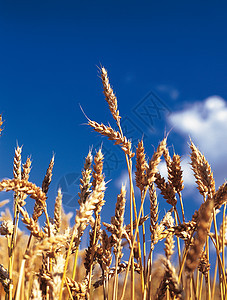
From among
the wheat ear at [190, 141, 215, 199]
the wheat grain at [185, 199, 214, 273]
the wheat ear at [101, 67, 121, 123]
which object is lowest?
the wheat grain at [185, 199, 214, 273]

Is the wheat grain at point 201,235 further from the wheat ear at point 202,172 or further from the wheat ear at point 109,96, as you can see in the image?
the wheat ear at point 109,96

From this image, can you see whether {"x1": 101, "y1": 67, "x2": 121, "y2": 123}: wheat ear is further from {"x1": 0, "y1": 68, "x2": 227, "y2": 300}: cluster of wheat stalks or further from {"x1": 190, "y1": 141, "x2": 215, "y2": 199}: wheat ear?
{"x1": 190, "y1": 141, "x2": 215, "y2": 199}: wheat ear

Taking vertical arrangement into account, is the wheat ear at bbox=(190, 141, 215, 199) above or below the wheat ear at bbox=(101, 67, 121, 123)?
below

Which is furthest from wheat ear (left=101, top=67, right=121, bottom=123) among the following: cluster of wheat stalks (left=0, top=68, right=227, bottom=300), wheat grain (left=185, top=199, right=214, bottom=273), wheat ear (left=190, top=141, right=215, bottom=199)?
wheat grain (left=185, top=199, right=214, bottom=273)

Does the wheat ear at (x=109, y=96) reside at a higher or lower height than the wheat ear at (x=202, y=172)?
higher

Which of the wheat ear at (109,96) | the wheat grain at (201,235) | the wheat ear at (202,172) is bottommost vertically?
the wheat grain at (201,235)

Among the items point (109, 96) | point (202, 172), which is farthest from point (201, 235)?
point (109, 96)

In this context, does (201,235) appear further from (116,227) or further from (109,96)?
(109,96)

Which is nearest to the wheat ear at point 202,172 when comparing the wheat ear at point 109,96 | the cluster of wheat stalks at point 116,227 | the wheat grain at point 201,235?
the cluster of wheat stalks at point 116,227

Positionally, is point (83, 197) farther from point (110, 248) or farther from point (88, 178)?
point (110, 248)

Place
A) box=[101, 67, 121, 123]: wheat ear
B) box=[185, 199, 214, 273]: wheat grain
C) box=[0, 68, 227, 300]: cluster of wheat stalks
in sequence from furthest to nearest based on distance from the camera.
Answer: box=[101, 67, 121, 123]: wheat ear
box=[0, 68, 227, 300]: cluster of wheat stalks
box=[185, 199, 214, 273]: wheat grain

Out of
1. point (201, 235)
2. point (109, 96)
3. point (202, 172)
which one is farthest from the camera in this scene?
point (109, 96)

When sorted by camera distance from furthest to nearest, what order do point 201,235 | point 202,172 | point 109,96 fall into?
point 109,96
point 202,172
point 201,235

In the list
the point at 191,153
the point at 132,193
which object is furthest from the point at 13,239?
the point at 191,153
